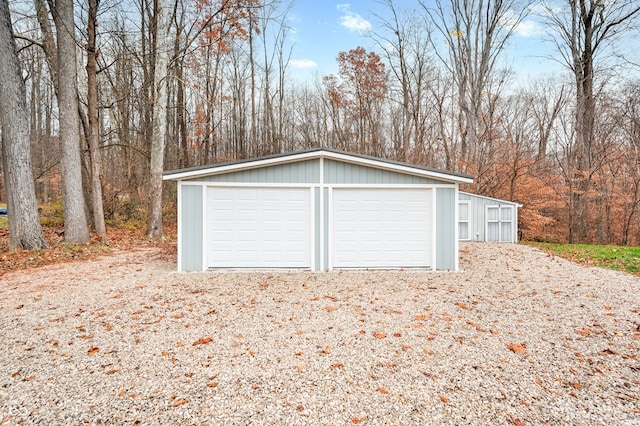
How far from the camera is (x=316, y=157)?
675 cm

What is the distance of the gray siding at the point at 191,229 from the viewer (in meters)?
6.59

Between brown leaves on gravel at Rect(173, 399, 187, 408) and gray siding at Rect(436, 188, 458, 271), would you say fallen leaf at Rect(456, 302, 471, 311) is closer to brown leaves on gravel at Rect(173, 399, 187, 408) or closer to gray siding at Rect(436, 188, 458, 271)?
gray siding at Rect(436, 188, 458, 271)

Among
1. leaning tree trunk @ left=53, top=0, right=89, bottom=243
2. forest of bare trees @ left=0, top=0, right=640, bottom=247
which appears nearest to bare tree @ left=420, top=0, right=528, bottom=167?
forest of bare trees @ left=0, top=0, right=640, bottom=247

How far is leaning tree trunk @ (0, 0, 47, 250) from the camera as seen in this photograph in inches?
295

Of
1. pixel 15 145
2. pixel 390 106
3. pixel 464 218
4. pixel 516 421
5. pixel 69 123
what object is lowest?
pixel 516 421

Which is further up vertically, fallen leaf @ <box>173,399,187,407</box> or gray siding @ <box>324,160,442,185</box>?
gray siding @ <box>324,160,442,185</box>

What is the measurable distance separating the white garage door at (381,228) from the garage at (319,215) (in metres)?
0.02

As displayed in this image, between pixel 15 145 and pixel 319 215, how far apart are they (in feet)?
24.6

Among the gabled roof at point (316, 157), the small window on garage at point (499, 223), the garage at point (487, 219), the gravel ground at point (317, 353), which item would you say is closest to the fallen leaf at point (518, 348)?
the gravel ground at point (317, 353)

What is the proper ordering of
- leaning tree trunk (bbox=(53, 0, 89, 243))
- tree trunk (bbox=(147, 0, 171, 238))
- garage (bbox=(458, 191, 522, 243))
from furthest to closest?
garage (bbox=(458, 191, 522, 243)) < tree trunk (bbox=(147, 0, 171, 238)) < leaning tree trunk (bbox=(53, 0, 89, 243))

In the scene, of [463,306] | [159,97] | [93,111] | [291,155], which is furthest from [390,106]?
[463,306]

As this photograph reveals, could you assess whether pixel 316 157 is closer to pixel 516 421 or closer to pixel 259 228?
pixel 259 228

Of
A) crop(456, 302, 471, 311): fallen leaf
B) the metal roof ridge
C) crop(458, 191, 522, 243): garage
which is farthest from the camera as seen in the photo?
crop(458, 191, 522, 243): garage

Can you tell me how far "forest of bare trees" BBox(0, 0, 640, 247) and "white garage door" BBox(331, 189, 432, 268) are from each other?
678 cm
